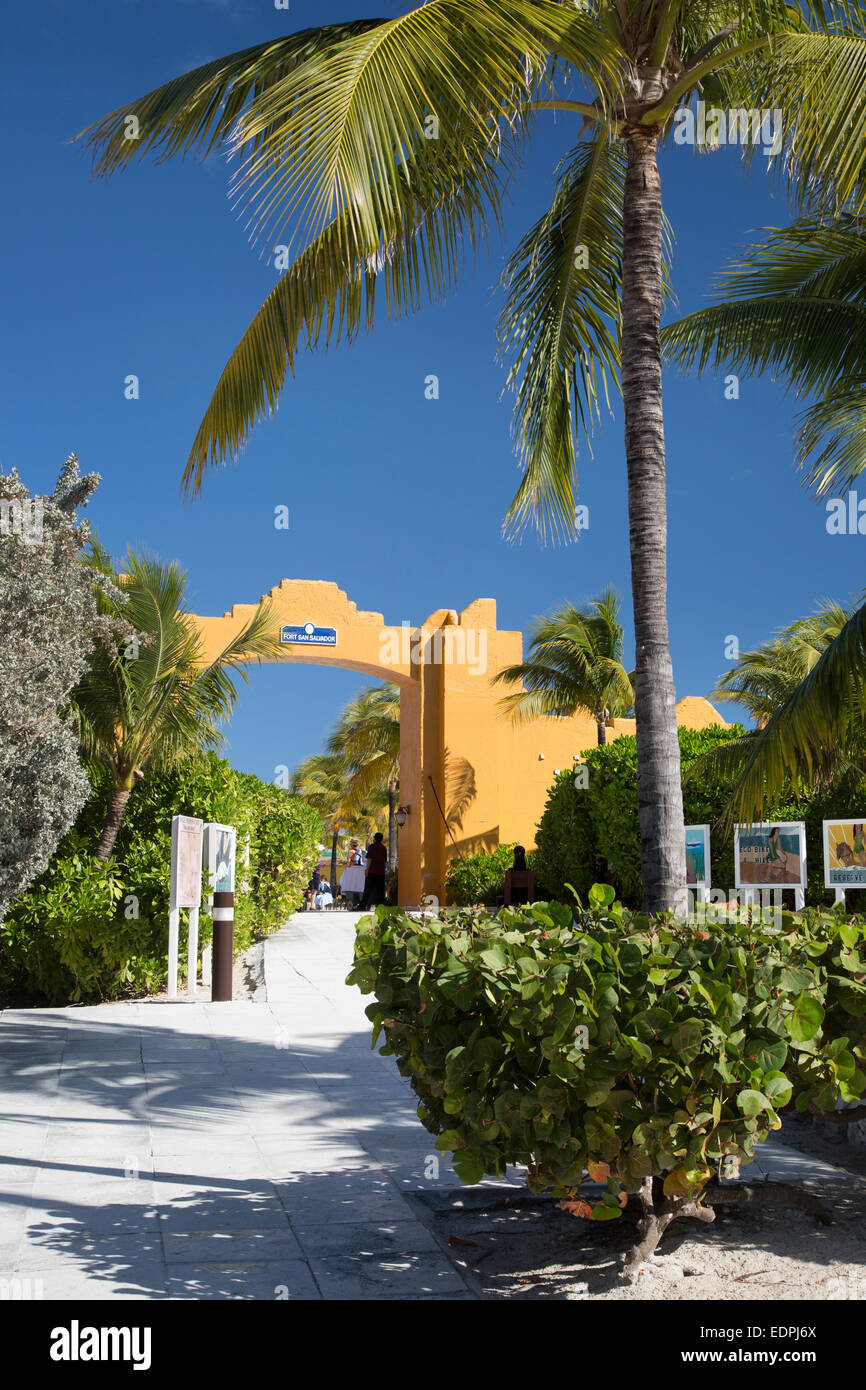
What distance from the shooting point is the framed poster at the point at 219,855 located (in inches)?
442

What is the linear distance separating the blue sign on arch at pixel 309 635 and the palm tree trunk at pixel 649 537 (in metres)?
15.6

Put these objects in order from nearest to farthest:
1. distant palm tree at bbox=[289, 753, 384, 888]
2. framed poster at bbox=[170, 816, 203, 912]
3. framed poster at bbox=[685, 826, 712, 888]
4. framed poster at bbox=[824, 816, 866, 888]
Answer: framed poster at bbox=[824, 816, 866, 888] < framed poster at bbox=[170, 816, 203, 912] < framed poster at bbox=[685, 826, 712, 888] < distant palm tree at bbox=[289, 753, 384, 888]

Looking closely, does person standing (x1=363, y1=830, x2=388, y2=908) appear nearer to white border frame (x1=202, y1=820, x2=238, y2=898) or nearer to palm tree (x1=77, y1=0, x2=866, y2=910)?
white border frame (x1=202, y1=820, x2=238, y2=898)

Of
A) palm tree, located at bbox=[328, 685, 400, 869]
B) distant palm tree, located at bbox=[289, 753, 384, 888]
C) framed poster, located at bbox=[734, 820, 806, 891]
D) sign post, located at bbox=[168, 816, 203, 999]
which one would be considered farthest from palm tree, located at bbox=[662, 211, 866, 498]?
distant palm tree, located at bbox=[289, 753, 384, 888]

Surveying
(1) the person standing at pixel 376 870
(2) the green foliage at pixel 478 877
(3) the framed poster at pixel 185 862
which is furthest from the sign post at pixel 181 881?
(2) the green foliage at pixel 478 877

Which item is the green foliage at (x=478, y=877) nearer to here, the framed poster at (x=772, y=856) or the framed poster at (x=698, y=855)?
the framed poster at (x=698, y=855)

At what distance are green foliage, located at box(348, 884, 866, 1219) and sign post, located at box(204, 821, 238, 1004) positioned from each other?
23.7 ft

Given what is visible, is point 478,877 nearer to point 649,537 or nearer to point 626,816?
point 626,816

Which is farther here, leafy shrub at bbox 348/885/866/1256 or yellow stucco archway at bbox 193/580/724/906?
yellow stucco archway at bbox 193/580/724/906

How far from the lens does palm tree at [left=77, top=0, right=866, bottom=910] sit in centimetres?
477

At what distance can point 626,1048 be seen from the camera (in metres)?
3.30

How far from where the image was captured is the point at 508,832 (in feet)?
76.3

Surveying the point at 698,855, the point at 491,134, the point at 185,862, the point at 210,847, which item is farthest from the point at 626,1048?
the point at 698,855
